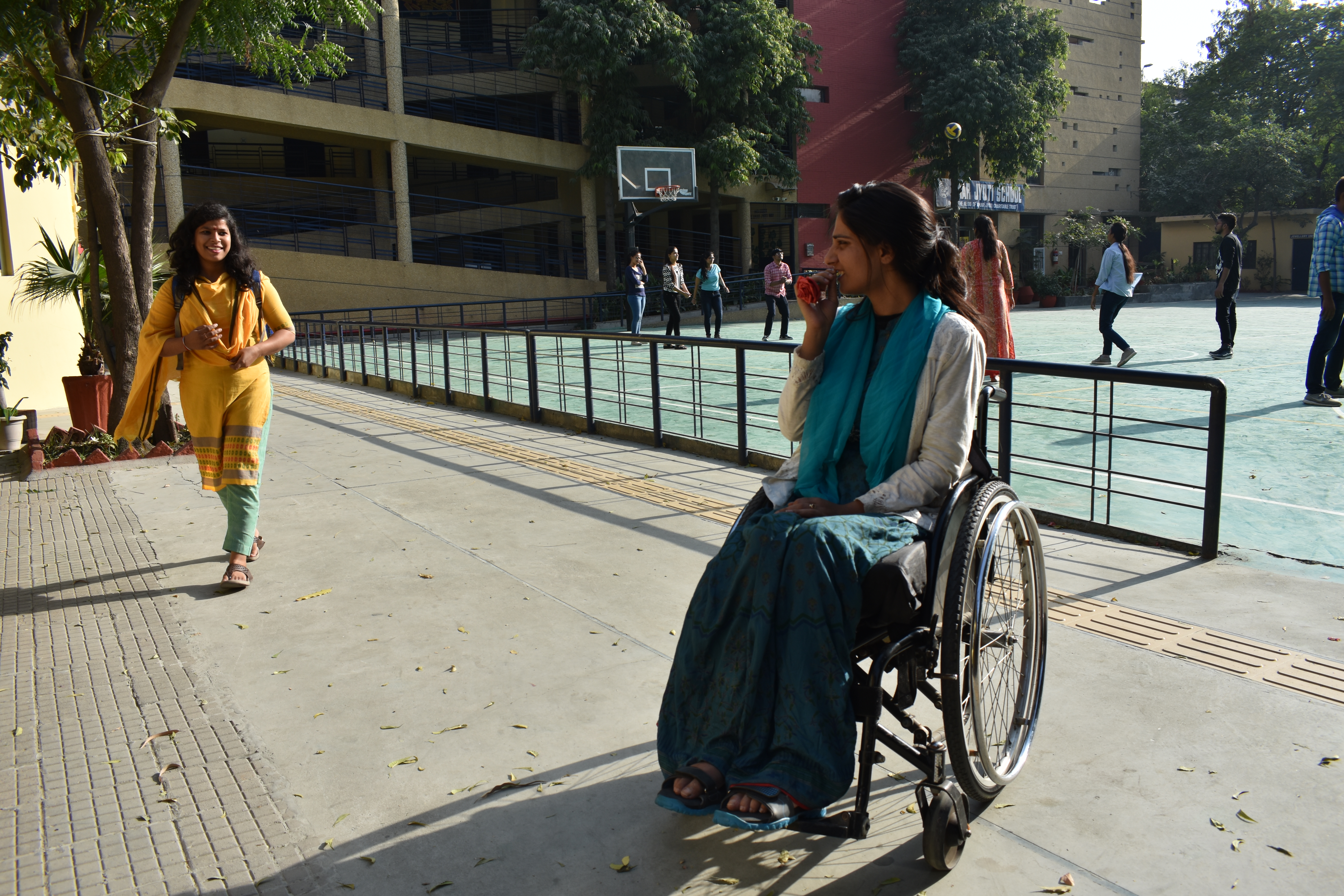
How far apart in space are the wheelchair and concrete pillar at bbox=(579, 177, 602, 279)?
108ft

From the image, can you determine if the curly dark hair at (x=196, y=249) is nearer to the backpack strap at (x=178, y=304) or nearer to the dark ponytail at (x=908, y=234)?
Result: the backpack strap at (x=178, y=304)

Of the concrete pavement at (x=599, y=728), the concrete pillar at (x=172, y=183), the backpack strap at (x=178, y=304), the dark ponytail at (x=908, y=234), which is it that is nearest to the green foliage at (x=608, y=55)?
the concrete pillar at (x=172, y=183)

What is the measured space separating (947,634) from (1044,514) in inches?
144

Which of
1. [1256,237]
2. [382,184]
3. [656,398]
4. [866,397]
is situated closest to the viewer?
[866,397]

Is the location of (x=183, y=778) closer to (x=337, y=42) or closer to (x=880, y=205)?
(x=880, y=205)

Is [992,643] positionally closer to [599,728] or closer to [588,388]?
[599,728]

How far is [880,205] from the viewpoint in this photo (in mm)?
2906

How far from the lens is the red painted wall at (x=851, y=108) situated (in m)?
38.7

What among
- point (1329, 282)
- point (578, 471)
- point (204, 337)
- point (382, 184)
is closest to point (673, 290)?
point (1329, 282)

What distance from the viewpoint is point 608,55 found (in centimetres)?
3192

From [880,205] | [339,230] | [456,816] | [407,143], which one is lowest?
[456,816]

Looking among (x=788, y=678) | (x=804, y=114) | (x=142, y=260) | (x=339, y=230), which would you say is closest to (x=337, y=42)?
(x=339, y=230)

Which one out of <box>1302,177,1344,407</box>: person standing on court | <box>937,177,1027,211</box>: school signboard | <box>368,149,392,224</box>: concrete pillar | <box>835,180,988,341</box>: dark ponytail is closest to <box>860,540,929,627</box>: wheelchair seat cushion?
<box>835,180,988,341</box>: dark ponytail

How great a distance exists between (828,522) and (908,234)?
90 cm
